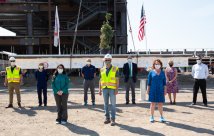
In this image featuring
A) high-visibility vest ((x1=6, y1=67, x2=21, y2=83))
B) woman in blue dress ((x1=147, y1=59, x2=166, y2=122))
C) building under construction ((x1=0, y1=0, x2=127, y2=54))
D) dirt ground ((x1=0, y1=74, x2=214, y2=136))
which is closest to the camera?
dirt ground ((x1=0, y1=74, x2=214, y2=136))

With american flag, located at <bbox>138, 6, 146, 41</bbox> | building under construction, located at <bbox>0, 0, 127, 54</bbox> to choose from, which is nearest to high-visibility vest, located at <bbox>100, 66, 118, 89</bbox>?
american flag, located at <bbox>138, 6, 146, 41</bbox>

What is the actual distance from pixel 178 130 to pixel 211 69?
25428 millimetres

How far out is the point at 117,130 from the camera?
29.0 feet

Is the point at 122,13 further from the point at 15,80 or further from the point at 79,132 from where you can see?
the point at 79,132

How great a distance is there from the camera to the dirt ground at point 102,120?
8719 mm

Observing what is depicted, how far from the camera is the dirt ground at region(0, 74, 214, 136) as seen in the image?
8.72 metres

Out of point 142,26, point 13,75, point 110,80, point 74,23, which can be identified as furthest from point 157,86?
point 74,23

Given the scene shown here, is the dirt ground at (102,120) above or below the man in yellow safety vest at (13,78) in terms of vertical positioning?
below

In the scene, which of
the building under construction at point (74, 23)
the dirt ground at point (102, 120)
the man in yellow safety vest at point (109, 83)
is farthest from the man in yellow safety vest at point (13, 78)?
the building under construction at point (74, 23)

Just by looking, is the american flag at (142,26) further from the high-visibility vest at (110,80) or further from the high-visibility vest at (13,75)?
the high-visibility vest at (110,80)

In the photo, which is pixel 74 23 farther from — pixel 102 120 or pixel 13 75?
pixel 102 120

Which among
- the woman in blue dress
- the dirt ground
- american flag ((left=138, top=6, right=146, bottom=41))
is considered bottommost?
the dirt ground

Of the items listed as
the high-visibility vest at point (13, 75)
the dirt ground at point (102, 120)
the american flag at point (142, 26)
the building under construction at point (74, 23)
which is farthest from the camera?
the building under construction at point (74, 23)

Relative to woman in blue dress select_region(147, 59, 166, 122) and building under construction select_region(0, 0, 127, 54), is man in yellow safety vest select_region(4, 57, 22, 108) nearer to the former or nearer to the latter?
woman in blue dress select_region(147, 59, 166, 122)
